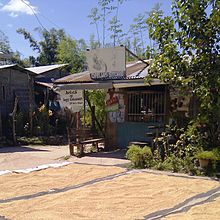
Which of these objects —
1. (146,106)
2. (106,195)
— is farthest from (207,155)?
(146,106)

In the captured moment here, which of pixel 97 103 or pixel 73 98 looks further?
pixel 97 103

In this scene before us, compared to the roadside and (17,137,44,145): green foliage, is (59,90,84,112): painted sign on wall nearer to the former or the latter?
the roadside

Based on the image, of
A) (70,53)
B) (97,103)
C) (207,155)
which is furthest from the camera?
(70,53)

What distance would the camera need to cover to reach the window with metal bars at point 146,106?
12.5 meters

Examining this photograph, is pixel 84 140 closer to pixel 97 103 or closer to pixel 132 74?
pixel 97 103

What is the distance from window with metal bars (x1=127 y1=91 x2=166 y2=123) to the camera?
1253cm

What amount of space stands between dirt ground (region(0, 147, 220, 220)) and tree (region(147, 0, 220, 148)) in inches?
73.1

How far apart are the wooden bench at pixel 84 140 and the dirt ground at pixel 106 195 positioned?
229cm

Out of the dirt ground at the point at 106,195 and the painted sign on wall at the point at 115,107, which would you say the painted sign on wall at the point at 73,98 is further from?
the dirt ground at the point at 106,195

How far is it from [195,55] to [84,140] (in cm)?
530

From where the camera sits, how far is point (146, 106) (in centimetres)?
1279

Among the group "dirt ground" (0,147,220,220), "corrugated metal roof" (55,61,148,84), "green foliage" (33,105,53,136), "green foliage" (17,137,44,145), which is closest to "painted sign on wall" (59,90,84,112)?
"corrugated metal roof" (55,61,148,84)

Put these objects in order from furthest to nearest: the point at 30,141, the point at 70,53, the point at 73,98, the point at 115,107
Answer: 1. the point at 70,53
2. the point at 30,141
3. the point at 73,98
4. the point at 115,107

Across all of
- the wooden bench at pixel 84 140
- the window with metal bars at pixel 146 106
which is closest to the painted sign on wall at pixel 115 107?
the window with metal bars at pixel 146 106
